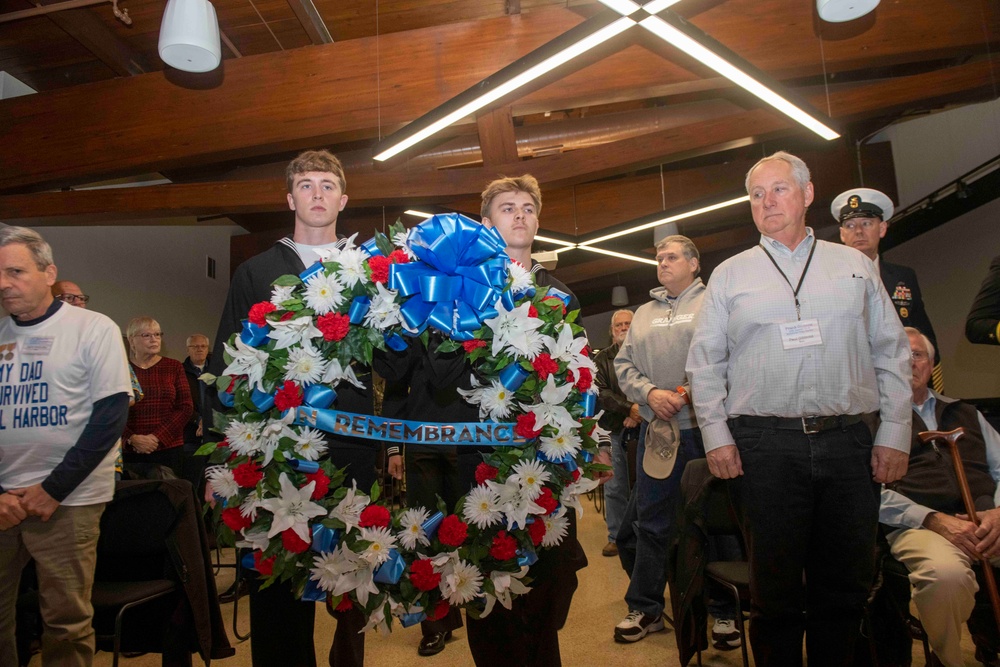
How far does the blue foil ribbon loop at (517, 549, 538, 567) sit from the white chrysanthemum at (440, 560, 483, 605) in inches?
4.8

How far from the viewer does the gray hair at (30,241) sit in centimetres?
239

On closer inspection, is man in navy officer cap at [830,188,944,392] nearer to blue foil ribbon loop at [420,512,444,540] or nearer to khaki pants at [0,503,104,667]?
blue foil ribbon loop at [420,512,444,540]

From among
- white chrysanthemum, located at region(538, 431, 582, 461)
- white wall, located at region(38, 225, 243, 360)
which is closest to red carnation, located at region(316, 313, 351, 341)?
white chrysanthemum, located at region(538, 431, 582, 461)

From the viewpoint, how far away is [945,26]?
4.79 meters

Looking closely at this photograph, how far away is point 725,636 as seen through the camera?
9.70 ft

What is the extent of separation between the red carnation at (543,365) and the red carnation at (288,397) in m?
0.58

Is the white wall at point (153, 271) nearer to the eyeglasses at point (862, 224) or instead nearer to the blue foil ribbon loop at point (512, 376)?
the blue foil ribbon loop at point (512, 376)

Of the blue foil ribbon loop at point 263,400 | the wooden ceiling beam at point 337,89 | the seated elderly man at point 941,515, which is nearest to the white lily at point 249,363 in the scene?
the blue foil ribbon loop at point 263,400

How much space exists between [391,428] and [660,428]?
1.81 metres

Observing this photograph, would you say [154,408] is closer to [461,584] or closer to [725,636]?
[461,584]

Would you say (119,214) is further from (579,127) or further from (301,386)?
(301,386)

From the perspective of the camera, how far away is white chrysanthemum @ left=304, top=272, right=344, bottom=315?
5.52 ft

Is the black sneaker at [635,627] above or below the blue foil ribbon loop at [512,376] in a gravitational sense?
below

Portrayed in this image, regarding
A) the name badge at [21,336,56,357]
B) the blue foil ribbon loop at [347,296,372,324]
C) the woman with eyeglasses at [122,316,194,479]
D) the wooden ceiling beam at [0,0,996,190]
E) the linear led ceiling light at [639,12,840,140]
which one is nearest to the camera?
the blue foil ribbon loop at [347,296,372,324]
